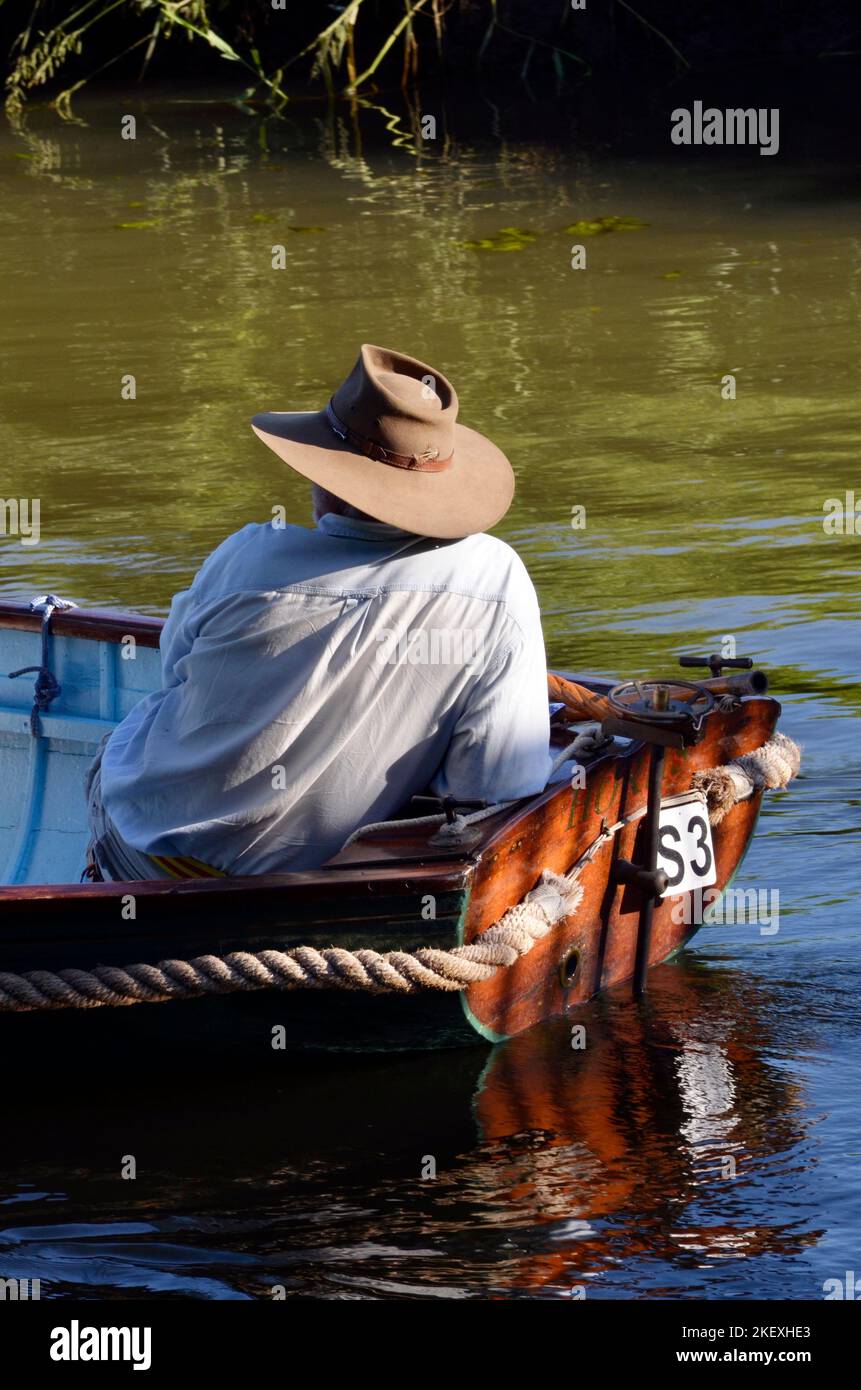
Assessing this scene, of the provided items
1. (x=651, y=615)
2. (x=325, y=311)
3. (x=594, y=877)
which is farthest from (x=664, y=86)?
(x=594, y=877)

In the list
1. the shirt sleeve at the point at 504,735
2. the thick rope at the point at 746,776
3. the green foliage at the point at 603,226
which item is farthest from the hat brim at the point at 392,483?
the green foliage at the point at 603,226

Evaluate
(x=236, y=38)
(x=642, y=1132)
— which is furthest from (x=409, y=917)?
(x=236, y=38)

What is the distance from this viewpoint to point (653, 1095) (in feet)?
13.6

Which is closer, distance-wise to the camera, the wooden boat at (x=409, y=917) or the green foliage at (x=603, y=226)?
the wooden boat at (x=409, y=917)

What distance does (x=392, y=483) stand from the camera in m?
3.79

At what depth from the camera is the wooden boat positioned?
378 centimetres

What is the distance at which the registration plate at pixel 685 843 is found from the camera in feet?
14.2

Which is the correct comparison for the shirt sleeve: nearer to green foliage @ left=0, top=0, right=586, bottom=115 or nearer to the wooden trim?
the wooden trim

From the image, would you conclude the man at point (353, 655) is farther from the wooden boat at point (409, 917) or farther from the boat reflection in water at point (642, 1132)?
the boat reflection in water at point (642, 1132)

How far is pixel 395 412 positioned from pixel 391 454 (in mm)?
76

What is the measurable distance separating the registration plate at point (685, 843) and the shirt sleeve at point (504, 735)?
431mm

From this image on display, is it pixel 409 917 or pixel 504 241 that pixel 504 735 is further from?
pixel 504 241

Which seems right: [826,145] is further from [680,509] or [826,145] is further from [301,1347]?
[301,1347]

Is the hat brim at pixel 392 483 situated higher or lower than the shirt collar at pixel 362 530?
higher
